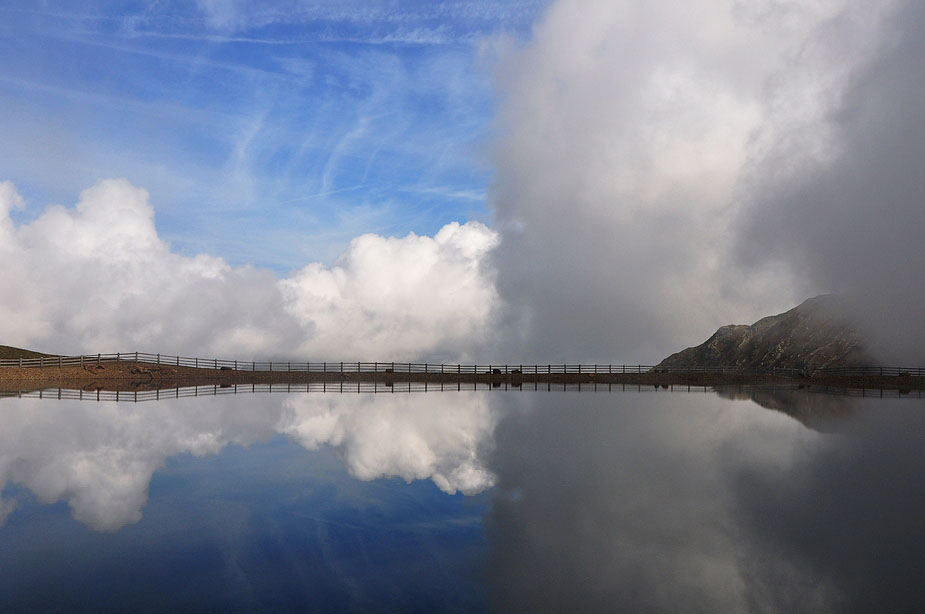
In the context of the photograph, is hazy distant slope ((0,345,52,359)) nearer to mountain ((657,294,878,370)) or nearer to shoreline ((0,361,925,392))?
shoreline ((0,361,925,392))

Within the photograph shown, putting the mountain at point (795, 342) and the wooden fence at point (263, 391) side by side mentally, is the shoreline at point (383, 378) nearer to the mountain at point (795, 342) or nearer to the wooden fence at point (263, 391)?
the wooden fence at point (263, 391)

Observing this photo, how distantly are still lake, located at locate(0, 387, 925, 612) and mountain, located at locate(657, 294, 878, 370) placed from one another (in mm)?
83300

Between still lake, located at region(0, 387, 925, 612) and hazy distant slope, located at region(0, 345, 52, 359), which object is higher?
hazy distant slope, located at region(0, 345, 52, 359)

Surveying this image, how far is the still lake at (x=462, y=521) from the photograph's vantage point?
7578mm

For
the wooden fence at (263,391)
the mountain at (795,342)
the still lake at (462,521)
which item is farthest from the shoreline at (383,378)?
the still lake at (462,521)

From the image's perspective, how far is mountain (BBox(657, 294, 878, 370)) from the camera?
301ft

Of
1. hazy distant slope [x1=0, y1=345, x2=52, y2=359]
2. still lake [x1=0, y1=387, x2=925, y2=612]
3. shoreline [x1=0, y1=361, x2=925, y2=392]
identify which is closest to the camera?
still lake [x1=0, y1=387, x2=925, y2=612]

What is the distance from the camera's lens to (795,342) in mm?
105000

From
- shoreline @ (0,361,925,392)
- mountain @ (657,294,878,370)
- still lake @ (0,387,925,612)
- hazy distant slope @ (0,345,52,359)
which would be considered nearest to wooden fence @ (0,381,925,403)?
shoreline @ (0,361,925,392)

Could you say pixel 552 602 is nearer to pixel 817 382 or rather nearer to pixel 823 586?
pixel 823 586

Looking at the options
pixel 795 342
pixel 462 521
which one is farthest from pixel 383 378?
pixel 795 342

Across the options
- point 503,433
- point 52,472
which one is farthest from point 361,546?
point 503,433

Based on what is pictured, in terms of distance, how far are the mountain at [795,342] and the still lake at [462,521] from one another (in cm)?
8330

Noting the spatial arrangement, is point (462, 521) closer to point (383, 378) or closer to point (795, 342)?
point (383, 378)
